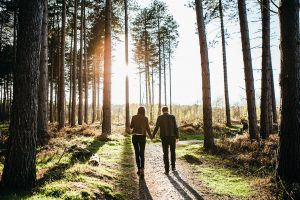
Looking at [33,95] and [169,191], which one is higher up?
[33,95]

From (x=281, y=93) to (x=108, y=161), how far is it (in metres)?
6.64

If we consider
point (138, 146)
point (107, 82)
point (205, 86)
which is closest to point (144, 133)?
Answer: point (138, 146)

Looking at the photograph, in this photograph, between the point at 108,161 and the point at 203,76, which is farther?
the point at 203,76

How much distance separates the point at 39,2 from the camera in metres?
6.61

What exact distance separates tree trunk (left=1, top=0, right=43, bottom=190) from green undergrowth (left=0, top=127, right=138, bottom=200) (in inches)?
21.5

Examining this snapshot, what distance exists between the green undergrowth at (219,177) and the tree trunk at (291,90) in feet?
4.24

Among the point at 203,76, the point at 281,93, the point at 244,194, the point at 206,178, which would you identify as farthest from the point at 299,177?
the point at 203,76

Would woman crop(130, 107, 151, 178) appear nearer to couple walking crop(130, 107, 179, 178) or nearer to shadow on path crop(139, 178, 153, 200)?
couple walking crop(130, 107, 179, 178)

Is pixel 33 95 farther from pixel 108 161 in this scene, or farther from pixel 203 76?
pixel 203 76

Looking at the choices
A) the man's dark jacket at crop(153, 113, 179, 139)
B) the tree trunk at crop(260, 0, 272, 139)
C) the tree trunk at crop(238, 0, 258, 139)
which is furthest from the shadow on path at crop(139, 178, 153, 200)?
the tree trunk at crop(260, 0, 272, 139)

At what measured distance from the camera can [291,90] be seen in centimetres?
667

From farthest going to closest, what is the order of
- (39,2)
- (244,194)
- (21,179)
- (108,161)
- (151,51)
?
(151,51), (108,161), (244,194), (39,2), (21,179)

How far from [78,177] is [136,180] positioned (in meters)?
2.12

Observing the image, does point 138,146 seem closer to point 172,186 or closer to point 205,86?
point 172,186
